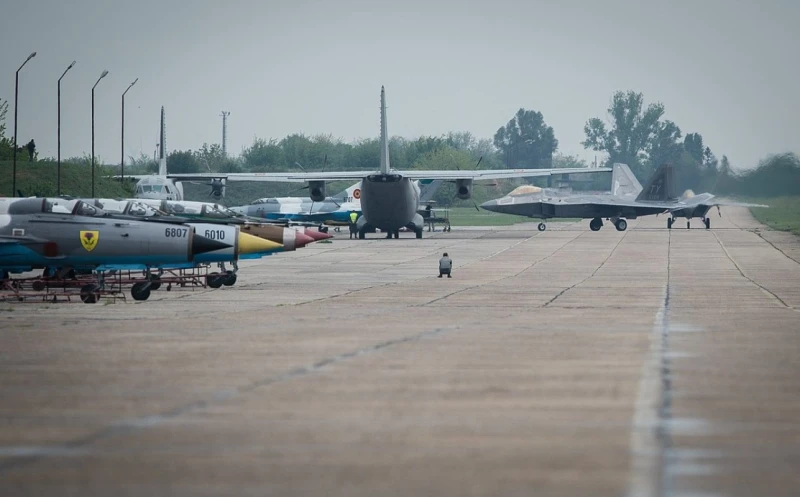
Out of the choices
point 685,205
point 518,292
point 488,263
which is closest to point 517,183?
point 685,205

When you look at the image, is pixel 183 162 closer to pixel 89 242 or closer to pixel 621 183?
pixel 621 183

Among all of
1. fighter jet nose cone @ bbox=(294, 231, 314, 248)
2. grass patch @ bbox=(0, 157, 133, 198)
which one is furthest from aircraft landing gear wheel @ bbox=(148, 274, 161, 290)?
grass patch @ bbox=(0, 157, 133, 198)

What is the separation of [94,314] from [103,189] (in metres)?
57.5

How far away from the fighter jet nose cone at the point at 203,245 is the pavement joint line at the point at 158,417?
1119 centimetres

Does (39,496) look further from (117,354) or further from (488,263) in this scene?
(488,263)

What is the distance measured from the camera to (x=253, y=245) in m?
27.2

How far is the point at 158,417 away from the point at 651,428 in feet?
12.7

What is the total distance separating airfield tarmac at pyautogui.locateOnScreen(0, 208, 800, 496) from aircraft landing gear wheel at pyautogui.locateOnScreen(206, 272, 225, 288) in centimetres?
356

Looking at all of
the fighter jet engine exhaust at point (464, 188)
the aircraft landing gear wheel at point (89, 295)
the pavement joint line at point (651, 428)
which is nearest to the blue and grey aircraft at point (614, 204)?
the fighter jet engine exhaust at point (464, 188)

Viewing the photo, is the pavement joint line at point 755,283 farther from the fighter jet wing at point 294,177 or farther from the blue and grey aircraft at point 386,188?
the fighter jet wing at point 294,177

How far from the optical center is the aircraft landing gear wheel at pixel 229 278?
28766 mm

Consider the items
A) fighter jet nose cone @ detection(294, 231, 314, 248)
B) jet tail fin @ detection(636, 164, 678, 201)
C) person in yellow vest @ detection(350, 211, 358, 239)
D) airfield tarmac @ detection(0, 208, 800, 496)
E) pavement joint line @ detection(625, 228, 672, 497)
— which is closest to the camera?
pavement joint line @ detection(625, 228, 672, 497)

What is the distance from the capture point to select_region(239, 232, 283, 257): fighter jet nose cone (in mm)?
27031

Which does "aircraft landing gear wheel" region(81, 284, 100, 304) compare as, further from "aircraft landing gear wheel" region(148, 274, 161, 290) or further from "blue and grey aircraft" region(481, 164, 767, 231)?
"blue and grey aircraft" region(481, 164, 767, 231)
